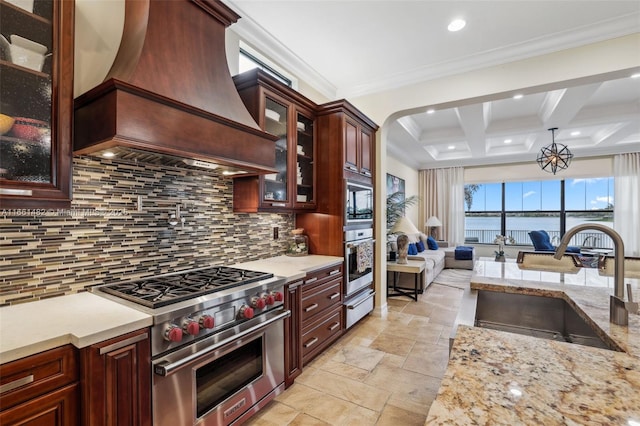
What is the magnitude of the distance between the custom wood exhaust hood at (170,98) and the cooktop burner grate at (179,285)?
0.75 m

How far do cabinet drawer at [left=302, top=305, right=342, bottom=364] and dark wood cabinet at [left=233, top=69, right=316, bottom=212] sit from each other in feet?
3.45

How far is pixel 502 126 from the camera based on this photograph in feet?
18.3

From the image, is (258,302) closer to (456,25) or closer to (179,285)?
(179,285)

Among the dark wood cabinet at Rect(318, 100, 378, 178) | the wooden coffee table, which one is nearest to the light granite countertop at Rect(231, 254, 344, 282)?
the dark wood cabinet at Rect(318, 100, 378, 178)

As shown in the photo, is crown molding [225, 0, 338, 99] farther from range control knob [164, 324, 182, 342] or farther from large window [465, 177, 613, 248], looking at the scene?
large window [465, 177, 613, 248]

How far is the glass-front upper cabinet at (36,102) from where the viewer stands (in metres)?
1.27

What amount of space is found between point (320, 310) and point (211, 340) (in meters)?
1.27

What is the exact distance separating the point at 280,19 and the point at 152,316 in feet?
8.18

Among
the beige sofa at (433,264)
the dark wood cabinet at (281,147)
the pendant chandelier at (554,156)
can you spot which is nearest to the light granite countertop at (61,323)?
the dark wood cabinet at (281,147)

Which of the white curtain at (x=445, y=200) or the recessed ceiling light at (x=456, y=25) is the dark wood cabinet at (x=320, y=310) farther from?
the white curtain at (x=445, y=200)

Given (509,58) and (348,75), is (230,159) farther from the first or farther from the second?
(509,58)

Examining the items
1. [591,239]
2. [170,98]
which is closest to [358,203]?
[170,98]

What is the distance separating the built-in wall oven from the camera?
3.19 meters

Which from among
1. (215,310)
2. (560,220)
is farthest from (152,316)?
(560,220)
